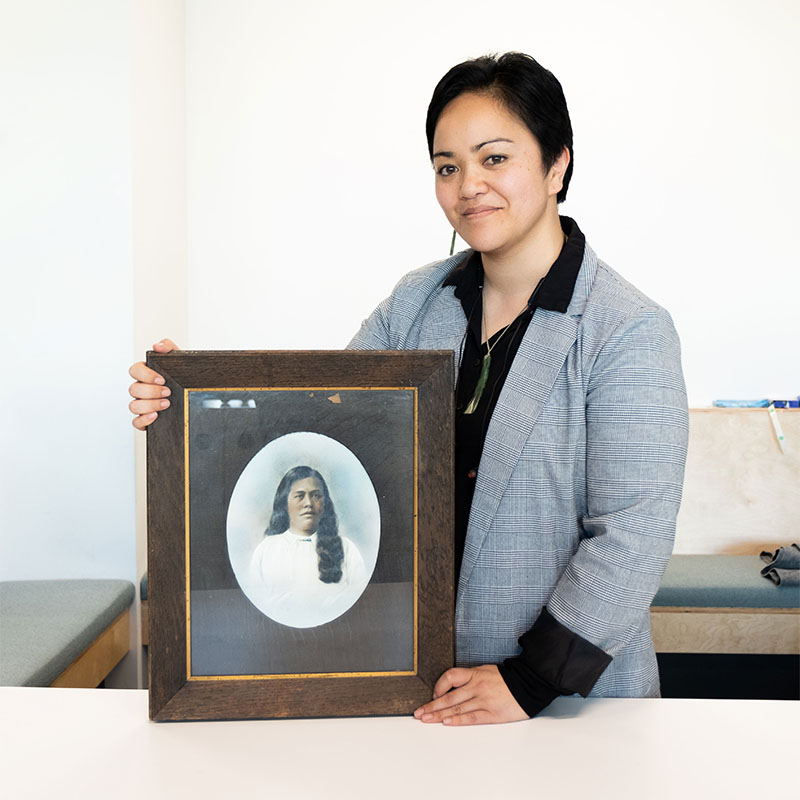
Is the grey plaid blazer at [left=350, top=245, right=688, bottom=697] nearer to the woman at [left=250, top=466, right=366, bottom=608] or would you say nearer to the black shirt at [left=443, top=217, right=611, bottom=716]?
the black shirt at [left=443, top=217, right=611, bottom=716]

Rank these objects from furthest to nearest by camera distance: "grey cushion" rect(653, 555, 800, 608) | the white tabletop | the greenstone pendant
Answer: "grey cushion" rect(653, 555, 800, 608), the greenstone pendant, the white tabletop

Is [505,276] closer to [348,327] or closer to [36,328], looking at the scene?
[36,328]

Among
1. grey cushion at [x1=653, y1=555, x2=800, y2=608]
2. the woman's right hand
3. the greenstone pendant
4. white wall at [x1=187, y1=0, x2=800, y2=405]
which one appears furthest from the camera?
white wall at [x1=187, y1=0, x2=800, y2=405]

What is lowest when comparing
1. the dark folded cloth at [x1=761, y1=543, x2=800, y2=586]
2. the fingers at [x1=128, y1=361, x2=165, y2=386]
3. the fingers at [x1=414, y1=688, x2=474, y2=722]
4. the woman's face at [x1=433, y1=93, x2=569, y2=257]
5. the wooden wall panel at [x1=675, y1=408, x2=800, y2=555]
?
the dark folded cloth at [x1=761, y1=543, x2=800, y2=586]

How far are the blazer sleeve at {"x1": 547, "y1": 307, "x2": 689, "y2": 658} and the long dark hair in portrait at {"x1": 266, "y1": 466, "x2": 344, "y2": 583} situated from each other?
28cm

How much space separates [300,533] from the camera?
40.1 inches

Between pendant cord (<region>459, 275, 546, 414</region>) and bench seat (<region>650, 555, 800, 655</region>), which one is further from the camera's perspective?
bench seat (<region>650, 555, 800, 655</region>)

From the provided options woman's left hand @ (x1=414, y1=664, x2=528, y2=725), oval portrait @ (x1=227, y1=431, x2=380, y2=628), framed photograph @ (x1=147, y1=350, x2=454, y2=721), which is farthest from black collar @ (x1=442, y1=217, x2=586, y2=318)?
woman's left hand @ (x1=414, y1=664, x2=528, y2=725)

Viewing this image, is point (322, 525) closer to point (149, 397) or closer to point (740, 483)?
point (149, 397)

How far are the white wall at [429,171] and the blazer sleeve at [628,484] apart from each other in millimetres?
2542

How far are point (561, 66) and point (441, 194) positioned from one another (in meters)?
2.57

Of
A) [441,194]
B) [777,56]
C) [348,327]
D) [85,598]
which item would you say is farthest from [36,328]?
[777,56]

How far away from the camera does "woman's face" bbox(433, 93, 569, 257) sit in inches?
47.7

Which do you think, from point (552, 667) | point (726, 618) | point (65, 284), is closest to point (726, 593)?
point (726, 618)
